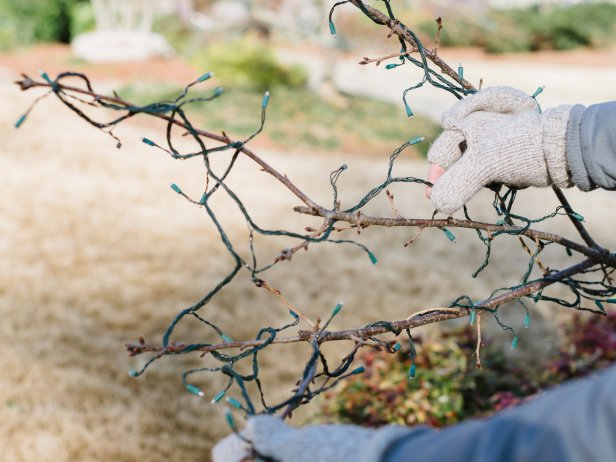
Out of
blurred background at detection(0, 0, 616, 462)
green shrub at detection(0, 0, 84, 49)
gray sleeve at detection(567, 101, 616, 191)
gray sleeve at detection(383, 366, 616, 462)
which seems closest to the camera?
gray sleeve at detection(383, 366, 616, 462)

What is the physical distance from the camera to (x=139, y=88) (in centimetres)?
1158

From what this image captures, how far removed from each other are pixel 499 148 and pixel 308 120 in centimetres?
929

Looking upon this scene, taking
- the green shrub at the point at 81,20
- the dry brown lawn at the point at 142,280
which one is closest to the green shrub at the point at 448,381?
the dry brown lawn at the point at 142,280

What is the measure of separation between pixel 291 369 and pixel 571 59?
1782 cm

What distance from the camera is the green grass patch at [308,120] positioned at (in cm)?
987

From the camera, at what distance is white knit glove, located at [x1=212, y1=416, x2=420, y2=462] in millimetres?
962

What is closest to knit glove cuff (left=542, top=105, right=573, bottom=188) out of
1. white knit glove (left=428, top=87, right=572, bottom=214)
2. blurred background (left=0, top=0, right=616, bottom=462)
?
white knit glove (left=428, top=87, right=572, bottom=214)

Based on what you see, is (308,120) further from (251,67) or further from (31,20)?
(31,20)

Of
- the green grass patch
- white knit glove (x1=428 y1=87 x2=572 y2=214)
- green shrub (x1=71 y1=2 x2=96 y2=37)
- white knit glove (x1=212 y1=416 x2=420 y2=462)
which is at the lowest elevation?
the green grass patch

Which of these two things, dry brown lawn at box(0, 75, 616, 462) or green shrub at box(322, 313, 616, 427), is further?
dry brown lawn at box(0, 75, 616, 462)

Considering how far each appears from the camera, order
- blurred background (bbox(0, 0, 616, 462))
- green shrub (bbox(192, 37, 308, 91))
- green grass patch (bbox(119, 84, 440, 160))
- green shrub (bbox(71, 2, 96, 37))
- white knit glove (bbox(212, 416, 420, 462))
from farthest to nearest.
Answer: green shrub (bbox(71, 2, 96, 37)) < green shrub (bbox(192, 37, 308, 91)) < green grass patch (bbox(119, 84, 440, 160)) < blurred background (bbox(0, 0, 616, 462)) < white knit glove (bbox(212, 416, 420, 462))

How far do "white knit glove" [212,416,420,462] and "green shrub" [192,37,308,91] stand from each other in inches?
457

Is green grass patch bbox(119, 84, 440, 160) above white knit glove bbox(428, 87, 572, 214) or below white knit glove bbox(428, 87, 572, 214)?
below

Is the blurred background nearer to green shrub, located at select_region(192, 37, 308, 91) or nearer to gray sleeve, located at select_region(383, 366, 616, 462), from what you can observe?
green shrub, located at select_region(192, 37, 308, 91)
